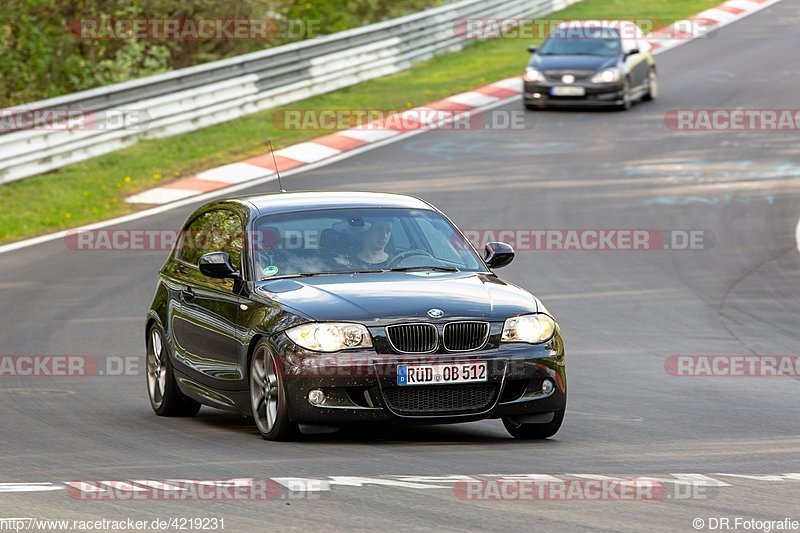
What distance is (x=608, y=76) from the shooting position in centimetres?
2822

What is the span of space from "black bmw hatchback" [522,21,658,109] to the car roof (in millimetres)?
18111

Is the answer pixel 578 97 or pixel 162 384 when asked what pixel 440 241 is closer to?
pixel 162 384

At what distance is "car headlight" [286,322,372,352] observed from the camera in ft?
28.5

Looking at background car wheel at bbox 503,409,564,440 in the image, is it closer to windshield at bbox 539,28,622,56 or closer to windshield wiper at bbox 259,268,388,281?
windshield wiper at bbox 259,268,388,281

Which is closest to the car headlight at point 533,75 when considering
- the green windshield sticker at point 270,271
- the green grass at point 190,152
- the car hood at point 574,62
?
the car hood at point 574,62

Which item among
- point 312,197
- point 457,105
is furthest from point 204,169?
point 312,197

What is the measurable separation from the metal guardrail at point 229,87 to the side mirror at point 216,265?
1298 cm

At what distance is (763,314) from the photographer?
1479 cm

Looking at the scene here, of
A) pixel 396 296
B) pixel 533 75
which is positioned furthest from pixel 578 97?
pixel 396 296

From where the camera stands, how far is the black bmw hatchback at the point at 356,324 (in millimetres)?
8695

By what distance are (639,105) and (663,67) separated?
4.45 m

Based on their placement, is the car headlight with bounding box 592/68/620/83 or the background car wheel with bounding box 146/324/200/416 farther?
the car headlight with bounding box 592/68/620/83

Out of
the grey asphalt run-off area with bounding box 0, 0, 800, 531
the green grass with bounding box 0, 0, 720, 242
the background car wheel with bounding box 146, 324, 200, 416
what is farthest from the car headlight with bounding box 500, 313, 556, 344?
the green grass with bounding box 0, 0, 720, 242

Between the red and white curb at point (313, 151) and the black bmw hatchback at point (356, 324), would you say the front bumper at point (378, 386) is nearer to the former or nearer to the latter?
the black bmw hatchback at point (356, 324)
